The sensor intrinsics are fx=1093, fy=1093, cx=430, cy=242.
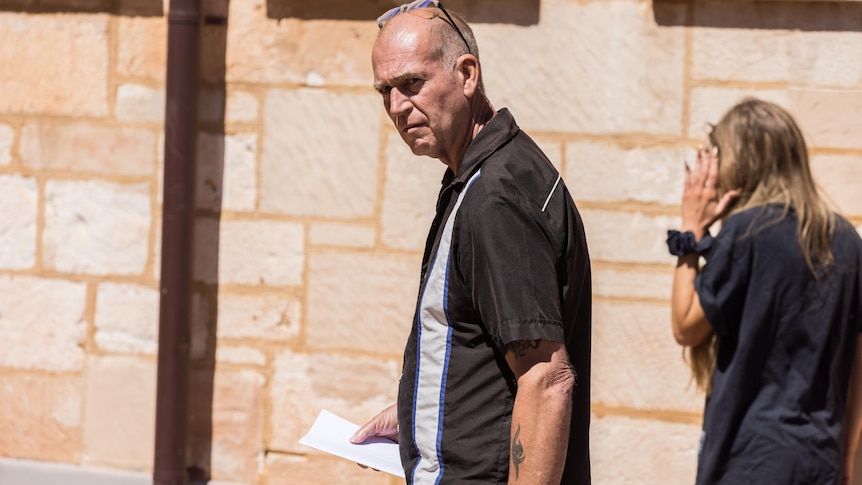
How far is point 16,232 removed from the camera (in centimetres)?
459

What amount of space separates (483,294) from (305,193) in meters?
2.59

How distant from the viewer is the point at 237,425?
4.46 metres

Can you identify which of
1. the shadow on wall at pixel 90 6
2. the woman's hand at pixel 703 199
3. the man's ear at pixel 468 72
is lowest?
the woman's hand at pixel 703 199

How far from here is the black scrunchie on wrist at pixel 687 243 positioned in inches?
109

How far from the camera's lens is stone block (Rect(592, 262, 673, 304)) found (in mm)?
4125

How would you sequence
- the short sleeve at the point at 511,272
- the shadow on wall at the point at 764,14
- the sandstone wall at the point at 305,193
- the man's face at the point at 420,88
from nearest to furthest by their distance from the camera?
the short sleeve at the point at 511,272, the man's face at the point at 420,88, the shadow on wall at the point at 764,14, the sandstone wall at the point at 305,193

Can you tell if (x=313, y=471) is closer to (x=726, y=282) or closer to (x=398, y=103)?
(x=726, y=282)

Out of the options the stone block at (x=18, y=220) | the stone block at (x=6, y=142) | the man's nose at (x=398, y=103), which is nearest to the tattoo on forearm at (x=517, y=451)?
the man's nose at (x=398, y=103)

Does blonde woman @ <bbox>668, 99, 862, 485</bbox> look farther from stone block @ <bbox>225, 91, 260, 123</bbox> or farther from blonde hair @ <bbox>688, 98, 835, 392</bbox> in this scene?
stone block @ <bbox>225, 91, 260, 123</bbox>

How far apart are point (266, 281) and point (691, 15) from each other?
1.94 metres

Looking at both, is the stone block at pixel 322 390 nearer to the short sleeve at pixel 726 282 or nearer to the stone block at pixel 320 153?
the stone block at pixel 320 153

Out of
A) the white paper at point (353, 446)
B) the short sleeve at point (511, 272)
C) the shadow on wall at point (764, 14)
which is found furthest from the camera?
the shadow on wall at point (764, 14)

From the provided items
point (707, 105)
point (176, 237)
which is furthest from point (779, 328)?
point (176, 237)

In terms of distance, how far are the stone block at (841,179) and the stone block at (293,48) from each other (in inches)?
68.2
